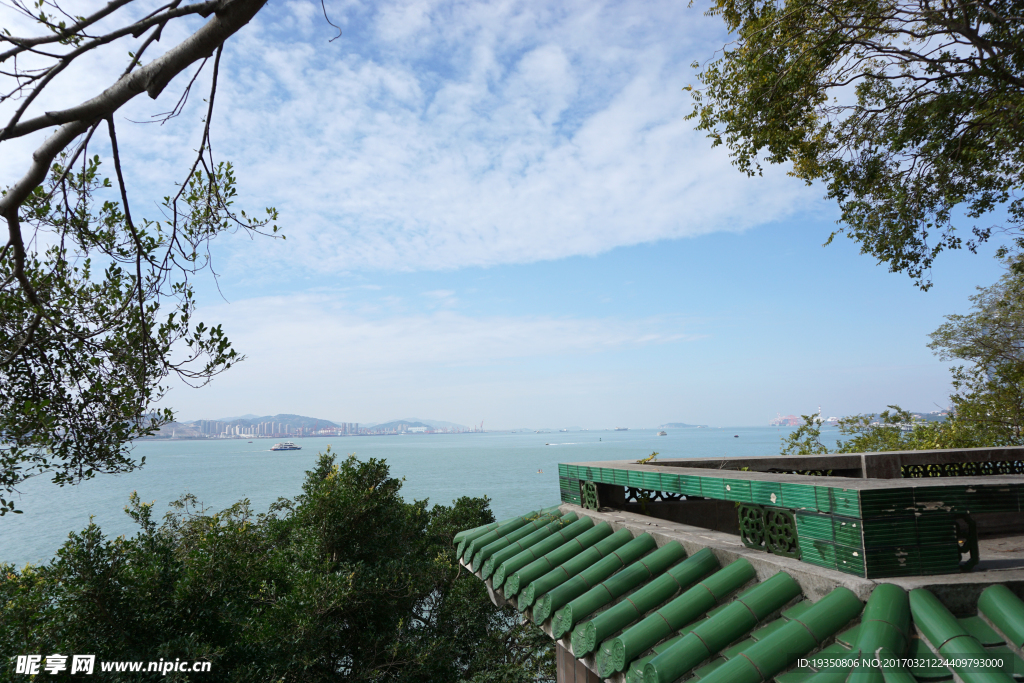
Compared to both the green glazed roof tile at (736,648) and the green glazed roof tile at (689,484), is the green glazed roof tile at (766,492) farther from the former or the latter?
the green glazed roof tile at (736,648)

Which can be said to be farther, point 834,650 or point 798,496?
point 798,496

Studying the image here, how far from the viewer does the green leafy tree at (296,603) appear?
9016mm

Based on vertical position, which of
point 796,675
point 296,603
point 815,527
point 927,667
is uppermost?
point 815,527

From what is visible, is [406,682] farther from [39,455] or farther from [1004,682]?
[1004,682]

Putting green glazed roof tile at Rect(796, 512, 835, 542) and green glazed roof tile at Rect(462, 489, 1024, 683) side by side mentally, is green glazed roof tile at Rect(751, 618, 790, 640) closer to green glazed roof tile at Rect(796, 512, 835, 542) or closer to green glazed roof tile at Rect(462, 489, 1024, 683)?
green glazed roof tile at Rect(462, 489, 1024, 683)

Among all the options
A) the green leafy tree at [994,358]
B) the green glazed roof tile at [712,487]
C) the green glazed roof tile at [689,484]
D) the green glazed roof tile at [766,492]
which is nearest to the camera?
the green glazed roof tile at [766,492]

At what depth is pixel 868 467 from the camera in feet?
26.5

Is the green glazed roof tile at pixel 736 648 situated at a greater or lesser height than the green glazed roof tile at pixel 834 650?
lesser

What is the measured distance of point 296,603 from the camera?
34.9 feet

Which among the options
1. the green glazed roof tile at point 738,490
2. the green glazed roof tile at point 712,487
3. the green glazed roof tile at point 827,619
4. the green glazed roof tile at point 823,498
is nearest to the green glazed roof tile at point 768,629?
the green glazed roof tile at point 827,619

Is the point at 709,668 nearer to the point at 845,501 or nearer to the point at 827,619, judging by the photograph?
the point at 827,619

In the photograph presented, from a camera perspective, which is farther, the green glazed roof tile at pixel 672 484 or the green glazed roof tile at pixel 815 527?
the green glazed roof tile at pixel 672 484

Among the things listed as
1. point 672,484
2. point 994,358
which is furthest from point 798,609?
point 994,358

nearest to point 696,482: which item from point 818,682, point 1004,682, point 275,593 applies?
point 818,682
